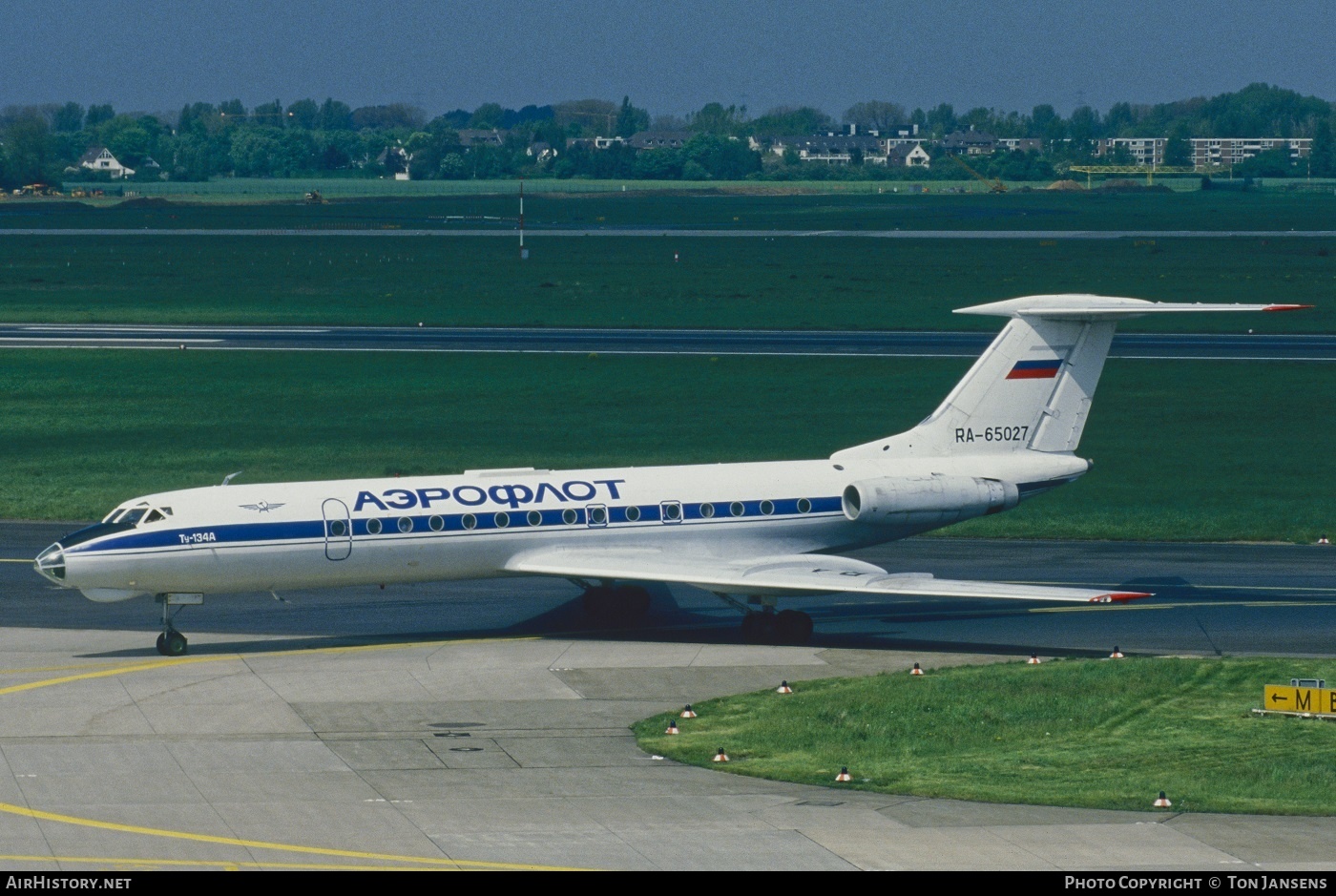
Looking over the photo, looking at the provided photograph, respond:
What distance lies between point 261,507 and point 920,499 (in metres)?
13.1

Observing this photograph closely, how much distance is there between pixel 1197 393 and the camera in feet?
222

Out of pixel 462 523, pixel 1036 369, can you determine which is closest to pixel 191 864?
pixel 462 523

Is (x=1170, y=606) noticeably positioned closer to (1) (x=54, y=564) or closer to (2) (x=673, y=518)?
(2) (x=673, y=518)

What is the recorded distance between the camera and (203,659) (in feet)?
112

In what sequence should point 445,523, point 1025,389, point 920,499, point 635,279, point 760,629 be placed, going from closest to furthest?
point 445,523
point 760,629
point 920,499
point 1025,389
point 635,279

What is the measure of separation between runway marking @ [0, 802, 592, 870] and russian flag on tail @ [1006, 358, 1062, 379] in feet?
70.0

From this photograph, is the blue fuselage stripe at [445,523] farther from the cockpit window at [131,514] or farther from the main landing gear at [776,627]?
the main landing gear at [776,627]

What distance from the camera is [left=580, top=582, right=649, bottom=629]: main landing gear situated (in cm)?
3791

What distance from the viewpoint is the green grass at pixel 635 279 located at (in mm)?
95750

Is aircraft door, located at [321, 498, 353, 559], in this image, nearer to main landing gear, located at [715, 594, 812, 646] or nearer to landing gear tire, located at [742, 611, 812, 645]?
main landing gear, located at [715, 594, 812, 646]

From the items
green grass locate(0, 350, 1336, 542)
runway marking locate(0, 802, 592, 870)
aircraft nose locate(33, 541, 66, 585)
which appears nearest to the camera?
runway marking locate(0, 802, 592, 870)

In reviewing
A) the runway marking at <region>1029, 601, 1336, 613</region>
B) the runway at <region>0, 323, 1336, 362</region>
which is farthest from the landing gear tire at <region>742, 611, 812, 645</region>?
the runway at <region>0, 323, 1336, 362</region>

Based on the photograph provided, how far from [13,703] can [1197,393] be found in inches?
1892

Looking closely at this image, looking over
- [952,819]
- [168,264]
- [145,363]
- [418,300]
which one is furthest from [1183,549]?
[168,264]
